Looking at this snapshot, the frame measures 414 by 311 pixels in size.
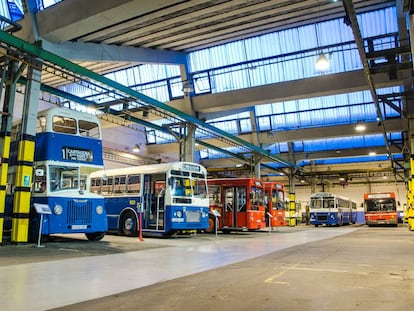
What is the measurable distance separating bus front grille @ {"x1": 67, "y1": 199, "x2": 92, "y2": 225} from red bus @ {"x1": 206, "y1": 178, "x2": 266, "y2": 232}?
25.8 ft

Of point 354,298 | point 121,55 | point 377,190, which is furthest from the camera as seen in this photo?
point 377,190

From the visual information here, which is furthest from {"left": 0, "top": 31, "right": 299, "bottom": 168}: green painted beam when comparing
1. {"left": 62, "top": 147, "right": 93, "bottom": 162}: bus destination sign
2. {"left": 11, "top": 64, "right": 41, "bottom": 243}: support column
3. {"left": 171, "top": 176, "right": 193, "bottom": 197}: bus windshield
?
{"left": 171, "top": 176, "right": 193, "bottom": 197}: bus windshield

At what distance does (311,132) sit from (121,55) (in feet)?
48.9

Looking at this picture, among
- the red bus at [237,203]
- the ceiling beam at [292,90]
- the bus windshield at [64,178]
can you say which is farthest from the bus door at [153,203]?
the ceiling beam at [292,90]

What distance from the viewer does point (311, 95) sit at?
19.1 metres

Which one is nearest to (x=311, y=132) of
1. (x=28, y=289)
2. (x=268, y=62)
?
(x=268, y=62)

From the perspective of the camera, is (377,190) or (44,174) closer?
(44,174)

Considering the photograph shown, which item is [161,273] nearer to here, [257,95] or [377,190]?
[257,95]

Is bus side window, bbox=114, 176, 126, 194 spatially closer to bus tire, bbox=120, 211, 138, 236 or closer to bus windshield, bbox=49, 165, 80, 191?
bus tire, bbox=120, 211, 138, 236

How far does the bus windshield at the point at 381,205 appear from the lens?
107 feet

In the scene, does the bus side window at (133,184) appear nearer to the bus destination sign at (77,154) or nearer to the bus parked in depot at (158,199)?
the bus parked in depot at (158,199)

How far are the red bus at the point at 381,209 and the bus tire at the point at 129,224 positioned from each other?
25002 millimetres

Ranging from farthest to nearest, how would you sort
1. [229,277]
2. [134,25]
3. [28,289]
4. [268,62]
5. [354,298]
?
[268,62]
[134,25]
[229,277]
[28,289]
[354,298]

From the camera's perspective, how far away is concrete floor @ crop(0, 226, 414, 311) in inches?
171
